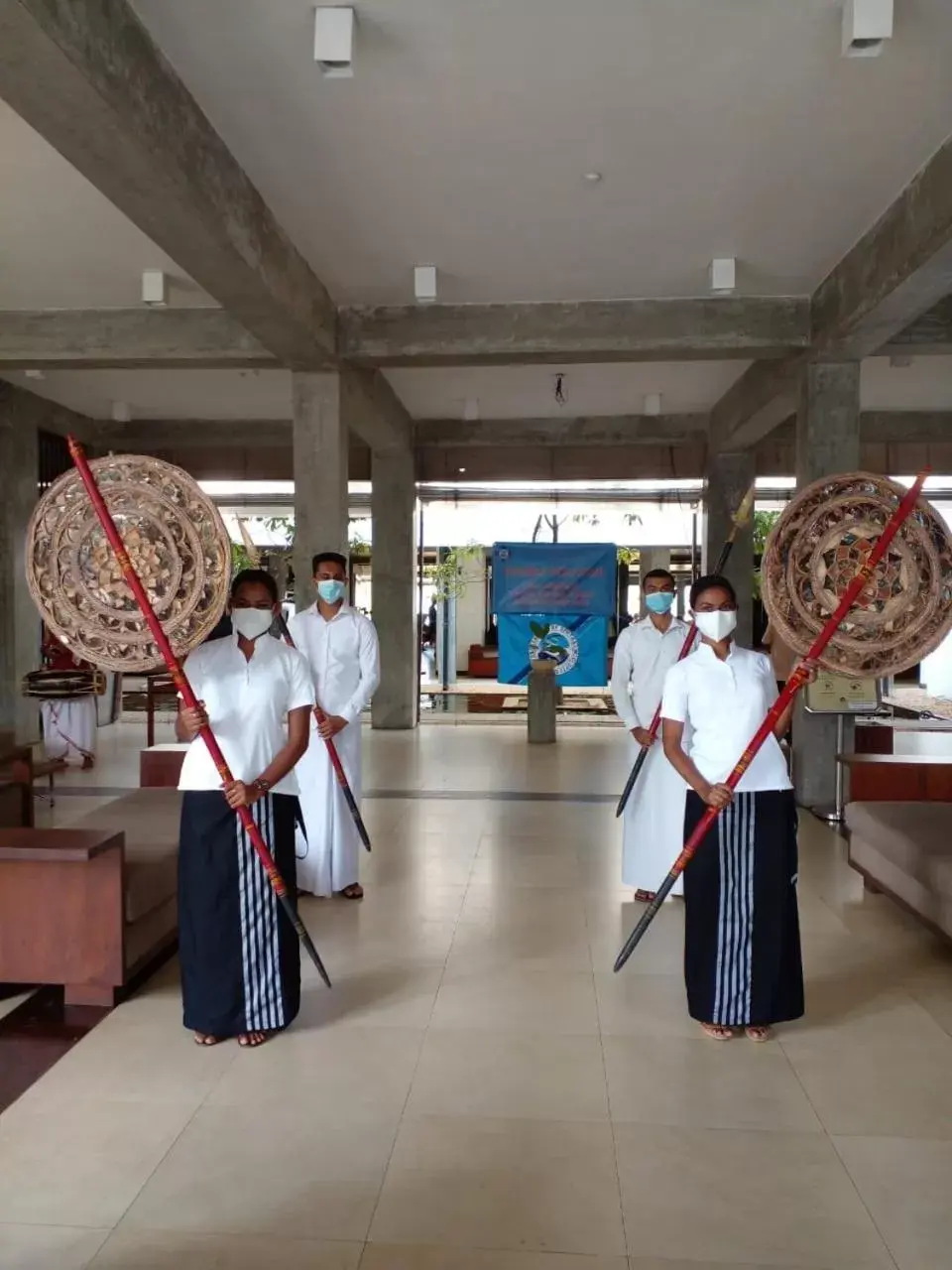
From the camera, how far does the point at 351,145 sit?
4.19 m

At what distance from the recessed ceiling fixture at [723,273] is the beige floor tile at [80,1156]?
4936 mm

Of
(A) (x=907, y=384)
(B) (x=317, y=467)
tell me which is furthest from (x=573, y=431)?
(B) (x=317, y=467)

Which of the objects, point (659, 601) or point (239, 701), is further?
point (659, 601)

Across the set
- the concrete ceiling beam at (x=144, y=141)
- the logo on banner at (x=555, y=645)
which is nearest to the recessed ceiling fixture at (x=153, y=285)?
the concrete ceiling beam at (x=144, y=141)

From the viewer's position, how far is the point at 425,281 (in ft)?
18.4

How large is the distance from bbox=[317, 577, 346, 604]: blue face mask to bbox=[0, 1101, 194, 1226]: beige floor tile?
2456 mm

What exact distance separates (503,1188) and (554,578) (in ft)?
28.0

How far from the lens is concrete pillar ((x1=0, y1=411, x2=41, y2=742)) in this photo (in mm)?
8797

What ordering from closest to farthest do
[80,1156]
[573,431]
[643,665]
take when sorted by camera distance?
[80,1156], [643,665], [573,431]

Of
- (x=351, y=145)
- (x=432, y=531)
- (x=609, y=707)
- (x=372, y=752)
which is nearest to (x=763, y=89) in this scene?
(x=351, y=145)

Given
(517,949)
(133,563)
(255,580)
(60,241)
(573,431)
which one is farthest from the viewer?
(573,431)

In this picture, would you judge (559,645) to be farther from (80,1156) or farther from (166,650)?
(80,1156)

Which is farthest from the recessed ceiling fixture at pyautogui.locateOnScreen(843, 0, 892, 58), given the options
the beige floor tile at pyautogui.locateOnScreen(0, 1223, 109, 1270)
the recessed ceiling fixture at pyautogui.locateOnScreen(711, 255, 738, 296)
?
the beige floor tile at pyautogui.locateOnScreen(0, 1223, 109, 1270)

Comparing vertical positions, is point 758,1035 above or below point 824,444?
below
